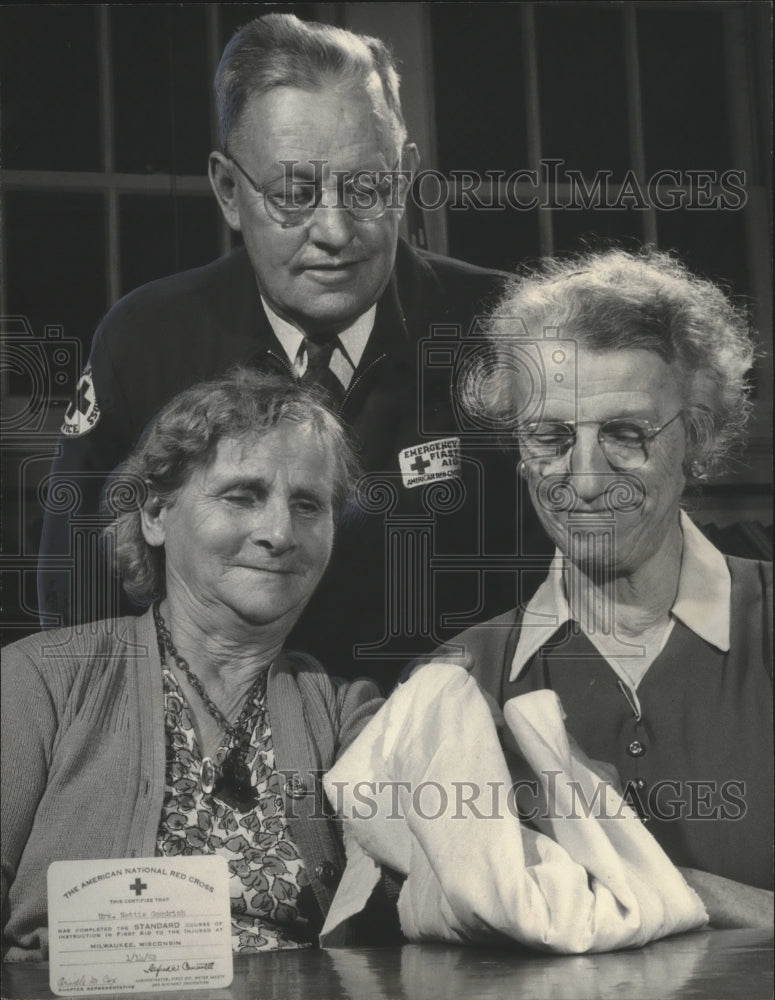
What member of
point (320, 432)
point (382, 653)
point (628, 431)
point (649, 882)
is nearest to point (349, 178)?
point (320, 432)

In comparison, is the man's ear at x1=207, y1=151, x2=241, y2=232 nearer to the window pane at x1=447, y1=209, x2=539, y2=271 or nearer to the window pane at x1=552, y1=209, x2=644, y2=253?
the window pane at x1=447, y1=209, x2=539, y2=271

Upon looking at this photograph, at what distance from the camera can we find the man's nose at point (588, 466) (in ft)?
10.6

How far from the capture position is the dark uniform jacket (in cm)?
321

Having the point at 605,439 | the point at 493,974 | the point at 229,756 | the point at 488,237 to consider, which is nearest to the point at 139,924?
the point at 229,756

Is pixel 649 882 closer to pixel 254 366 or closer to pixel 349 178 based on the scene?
pixel 254 366

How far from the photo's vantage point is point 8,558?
3.24m

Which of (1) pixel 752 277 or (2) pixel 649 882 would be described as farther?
(1) pixel 752 277

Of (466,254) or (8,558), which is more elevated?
(466,254)

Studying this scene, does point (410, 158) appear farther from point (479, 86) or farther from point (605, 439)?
point (605, 439)

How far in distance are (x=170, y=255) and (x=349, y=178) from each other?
46 cm

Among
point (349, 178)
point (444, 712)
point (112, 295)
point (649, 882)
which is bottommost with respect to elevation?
point (649, 882)

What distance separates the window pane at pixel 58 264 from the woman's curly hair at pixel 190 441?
27cm

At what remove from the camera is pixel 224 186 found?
3260mm

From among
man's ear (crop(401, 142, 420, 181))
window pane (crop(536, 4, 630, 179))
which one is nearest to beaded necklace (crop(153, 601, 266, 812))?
man's ear (crop(401, 142, 420, 181))
